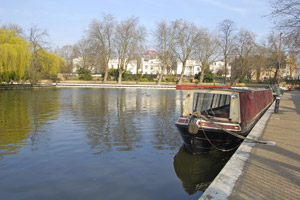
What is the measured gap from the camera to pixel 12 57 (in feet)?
124

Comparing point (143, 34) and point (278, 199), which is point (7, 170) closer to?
point (278, 199)

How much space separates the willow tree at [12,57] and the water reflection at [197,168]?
3503 cm

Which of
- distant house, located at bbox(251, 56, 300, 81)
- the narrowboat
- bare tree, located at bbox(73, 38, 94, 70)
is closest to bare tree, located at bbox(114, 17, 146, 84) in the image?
bare tree, located at bbox(73, 38, 94, 70)

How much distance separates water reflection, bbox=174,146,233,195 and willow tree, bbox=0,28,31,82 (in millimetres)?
35026

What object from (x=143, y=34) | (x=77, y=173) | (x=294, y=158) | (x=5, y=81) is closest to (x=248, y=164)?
(x=294, y=158)

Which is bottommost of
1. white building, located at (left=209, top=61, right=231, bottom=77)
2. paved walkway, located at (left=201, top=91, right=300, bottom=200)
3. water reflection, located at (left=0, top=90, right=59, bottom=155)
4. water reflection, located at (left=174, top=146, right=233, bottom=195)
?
water reflection, located at (left=174, top=146, right=233, bottom=195)

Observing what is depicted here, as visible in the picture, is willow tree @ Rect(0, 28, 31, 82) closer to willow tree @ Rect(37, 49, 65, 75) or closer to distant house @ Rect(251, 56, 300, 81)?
willow tree @ Rect(37, 49, 65, 75)

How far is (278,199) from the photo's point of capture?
445 cm

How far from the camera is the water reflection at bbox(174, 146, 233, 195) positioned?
707 centimetres

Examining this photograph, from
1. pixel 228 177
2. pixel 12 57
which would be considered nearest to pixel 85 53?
pixel 12 57

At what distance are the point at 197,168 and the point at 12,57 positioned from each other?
36753 mm

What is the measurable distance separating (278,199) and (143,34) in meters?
61.5

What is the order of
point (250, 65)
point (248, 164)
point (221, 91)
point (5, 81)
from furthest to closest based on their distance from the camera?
point (250, 65) < point (5, 81) < point (221, 91) < point (248, 164)

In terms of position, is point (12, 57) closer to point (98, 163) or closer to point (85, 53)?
point (98, 163)
